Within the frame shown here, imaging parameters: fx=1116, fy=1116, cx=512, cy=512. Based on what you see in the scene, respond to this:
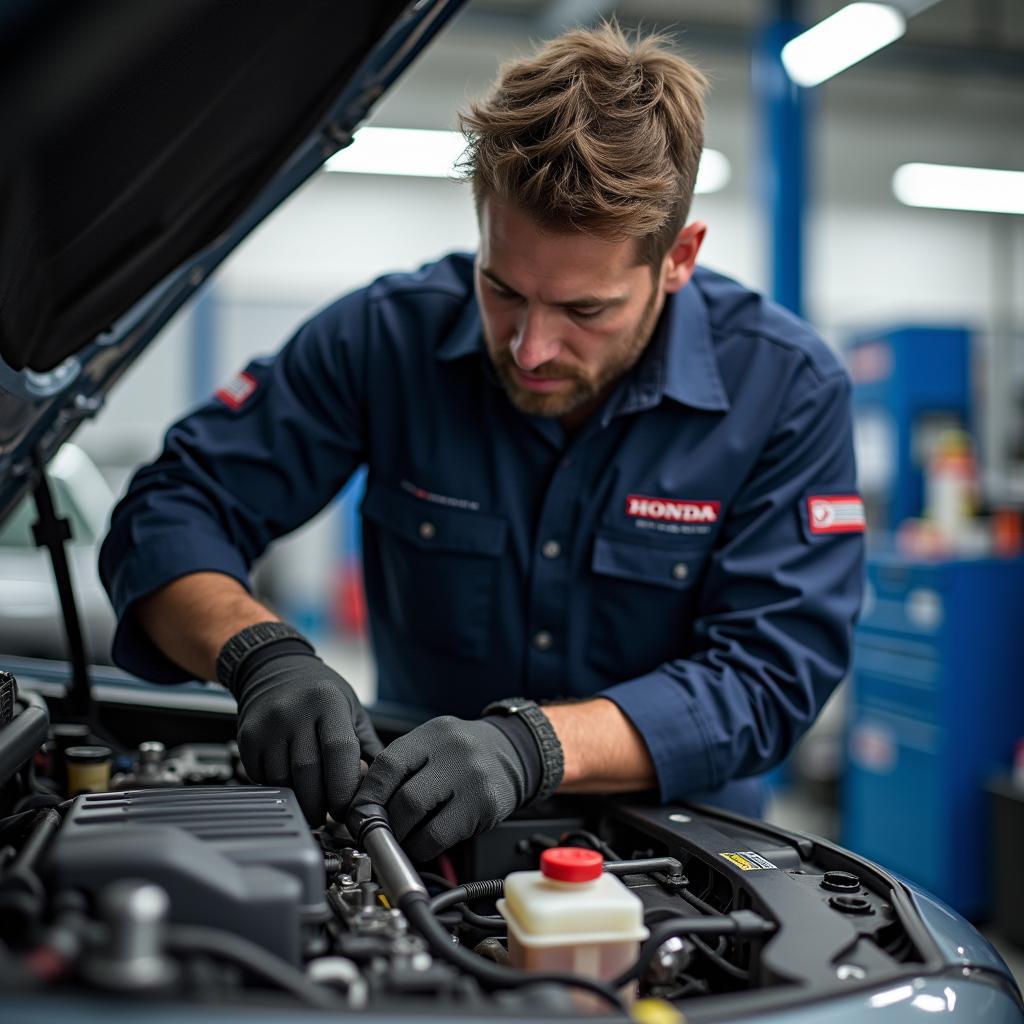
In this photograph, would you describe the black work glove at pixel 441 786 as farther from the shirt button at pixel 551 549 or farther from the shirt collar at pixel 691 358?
the shirt collar at pixel 691 358

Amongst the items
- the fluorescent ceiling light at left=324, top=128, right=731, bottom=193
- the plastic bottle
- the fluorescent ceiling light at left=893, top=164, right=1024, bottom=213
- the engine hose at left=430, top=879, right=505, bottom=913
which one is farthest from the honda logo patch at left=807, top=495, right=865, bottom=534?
the fluorescent ceiling light at left=893, top=164, right=1024, bottom=213

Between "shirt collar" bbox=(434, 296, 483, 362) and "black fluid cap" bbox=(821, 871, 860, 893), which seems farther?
"shirt collar" bbox=(434, 296, 483, 362)

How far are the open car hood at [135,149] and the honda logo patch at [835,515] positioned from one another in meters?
0.70

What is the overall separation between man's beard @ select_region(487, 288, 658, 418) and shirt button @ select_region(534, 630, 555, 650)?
0.28 metres

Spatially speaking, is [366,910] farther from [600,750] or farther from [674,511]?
[674,511]

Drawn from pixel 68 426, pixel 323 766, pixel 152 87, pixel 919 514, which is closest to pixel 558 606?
pixel 323 766

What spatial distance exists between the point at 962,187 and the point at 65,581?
730 centimetres

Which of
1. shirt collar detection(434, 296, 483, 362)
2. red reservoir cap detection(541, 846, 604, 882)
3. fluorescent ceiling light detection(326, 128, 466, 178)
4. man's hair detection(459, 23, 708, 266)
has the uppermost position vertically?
fluorescent ceiling light detection(326, 128, 466, 178)

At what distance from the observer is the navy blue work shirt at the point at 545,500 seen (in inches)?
52.2

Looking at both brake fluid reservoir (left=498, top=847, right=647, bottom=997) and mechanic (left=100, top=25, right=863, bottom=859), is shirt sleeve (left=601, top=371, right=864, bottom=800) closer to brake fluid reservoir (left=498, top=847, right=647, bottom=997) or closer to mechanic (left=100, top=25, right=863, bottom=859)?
mechanic (left=100, top=25, right=863, bottom=859)

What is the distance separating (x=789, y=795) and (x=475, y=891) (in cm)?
347

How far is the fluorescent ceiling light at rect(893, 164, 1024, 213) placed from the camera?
23.3ft

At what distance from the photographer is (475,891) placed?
895 millimetres

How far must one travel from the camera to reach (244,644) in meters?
1.18
